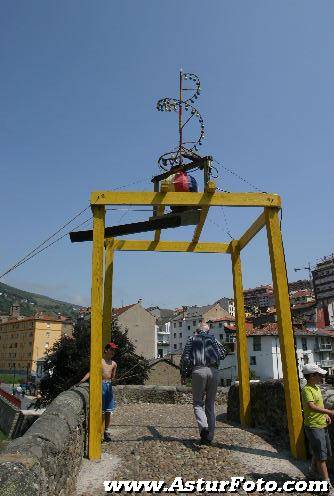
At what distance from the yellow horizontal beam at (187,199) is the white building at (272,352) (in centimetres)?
4504

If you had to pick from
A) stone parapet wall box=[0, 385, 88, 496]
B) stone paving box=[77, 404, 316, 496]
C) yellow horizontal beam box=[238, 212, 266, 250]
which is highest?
yellow horizontal beam box=[238, 212, 266, 250]

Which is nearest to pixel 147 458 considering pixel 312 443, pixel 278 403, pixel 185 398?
pixel 312 443

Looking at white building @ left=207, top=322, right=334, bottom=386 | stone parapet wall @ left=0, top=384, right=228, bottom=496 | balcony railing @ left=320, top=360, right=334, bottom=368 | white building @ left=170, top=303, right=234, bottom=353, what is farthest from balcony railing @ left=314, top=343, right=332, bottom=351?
stone parapet wall @ left=0, top=384, right=228, bottom=496

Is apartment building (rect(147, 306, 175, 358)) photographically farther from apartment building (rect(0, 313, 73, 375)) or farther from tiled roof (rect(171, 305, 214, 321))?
apartment building (rect(0, 313, 73, 375))

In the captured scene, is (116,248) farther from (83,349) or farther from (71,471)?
(83,349)

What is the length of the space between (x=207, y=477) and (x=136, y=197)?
3.83 meters

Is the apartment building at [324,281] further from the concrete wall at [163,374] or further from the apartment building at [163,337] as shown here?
the concrete wall at [163,374]

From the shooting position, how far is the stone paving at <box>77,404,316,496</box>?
4207 millimetres

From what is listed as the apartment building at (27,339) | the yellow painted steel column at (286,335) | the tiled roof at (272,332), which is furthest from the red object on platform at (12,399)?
the apartment building at (27,339)

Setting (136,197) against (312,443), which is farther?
(136,197)

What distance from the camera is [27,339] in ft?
290

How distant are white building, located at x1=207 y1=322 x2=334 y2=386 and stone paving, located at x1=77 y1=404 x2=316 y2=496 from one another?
44.3m

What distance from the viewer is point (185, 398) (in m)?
11.4

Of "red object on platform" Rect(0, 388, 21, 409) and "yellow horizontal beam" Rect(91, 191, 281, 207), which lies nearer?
"yellow horizontal beam" Rect(91, 191, 281, 207)
